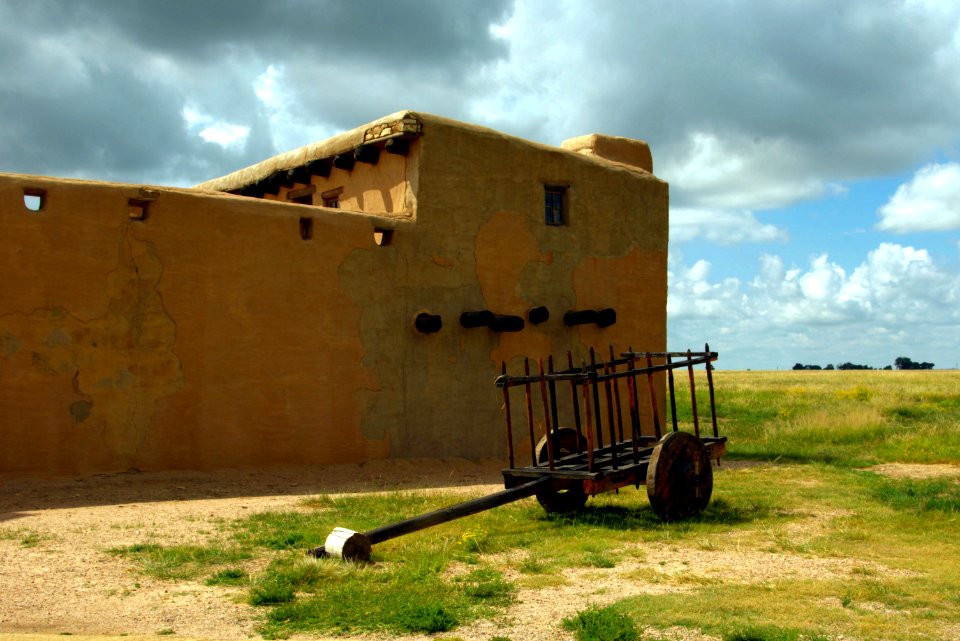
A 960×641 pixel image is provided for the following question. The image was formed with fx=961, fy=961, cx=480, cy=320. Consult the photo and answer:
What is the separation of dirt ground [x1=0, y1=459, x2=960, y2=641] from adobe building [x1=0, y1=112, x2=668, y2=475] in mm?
677

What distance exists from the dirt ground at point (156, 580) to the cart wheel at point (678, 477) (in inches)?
33.3

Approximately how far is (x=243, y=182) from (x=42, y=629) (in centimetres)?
1330

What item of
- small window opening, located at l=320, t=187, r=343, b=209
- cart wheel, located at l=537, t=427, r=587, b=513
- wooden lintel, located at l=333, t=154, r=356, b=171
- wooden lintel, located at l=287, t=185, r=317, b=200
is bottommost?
cart wheel, located at l=537, t=427, r=587, b=513

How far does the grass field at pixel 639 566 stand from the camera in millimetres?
5766

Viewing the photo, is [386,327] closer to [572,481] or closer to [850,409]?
[572,481]

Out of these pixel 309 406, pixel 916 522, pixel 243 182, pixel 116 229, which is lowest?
pixel 916 522

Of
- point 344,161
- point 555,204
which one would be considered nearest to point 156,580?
point 344,161

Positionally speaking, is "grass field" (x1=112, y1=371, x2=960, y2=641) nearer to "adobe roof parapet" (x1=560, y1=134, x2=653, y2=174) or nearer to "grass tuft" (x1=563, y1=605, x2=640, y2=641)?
"grass tuft" (x1=563, y1=605, x2=640, y2=641)

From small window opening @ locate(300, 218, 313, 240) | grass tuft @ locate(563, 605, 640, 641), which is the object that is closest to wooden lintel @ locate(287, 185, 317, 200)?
small window opening @ locate(300, 218, 313, 240)

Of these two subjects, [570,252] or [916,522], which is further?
[570,252]

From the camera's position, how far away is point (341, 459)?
1325 cm

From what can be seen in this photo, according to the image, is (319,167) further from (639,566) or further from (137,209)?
(639,566)

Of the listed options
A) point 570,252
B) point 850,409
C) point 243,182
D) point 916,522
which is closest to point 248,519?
point 916,522

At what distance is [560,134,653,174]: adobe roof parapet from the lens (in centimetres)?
1744
